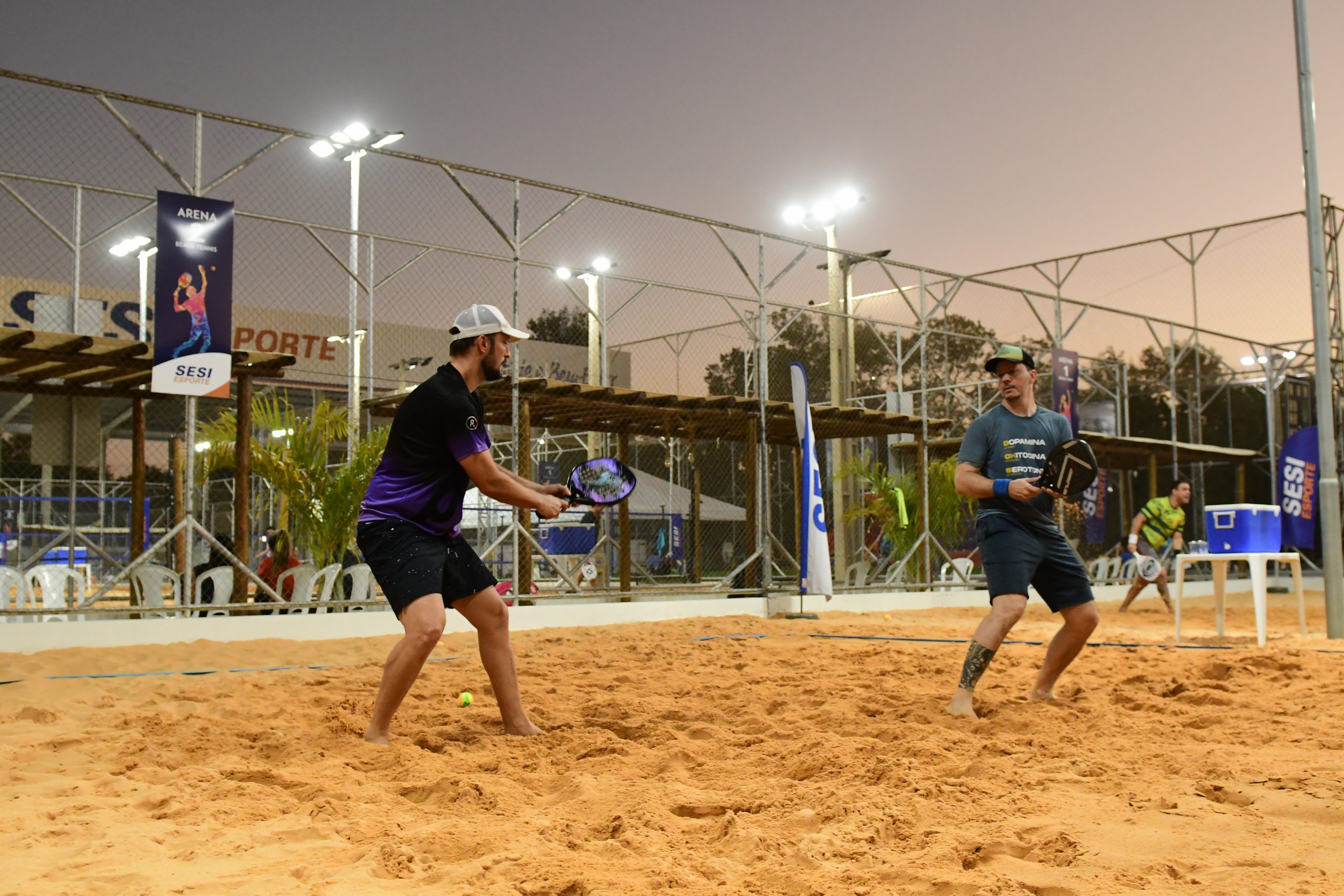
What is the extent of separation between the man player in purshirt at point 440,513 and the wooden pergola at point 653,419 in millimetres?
5276

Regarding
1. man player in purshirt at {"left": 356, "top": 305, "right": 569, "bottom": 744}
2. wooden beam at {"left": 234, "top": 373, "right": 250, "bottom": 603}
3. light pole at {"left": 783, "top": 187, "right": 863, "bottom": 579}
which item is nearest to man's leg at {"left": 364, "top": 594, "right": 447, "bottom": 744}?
man player in purshirt at {"left": 356, "top": 305, "right": 569, "bottom": 744}

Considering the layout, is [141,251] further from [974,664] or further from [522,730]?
[974,664]

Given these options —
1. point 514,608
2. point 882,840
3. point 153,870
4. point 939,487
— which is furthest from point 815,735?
point 939,487

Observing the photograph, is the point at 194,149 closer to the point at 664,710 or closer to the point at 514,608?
the point at 514,608

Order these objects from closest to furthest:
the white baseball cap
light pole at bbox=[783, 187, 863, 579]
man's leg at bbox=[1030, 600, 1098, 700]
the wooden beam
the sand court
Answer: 1. the sand court
2. the white baseball cap
3. man's leg at bbox=[1030, 600, 1098, 700]
4. the wooden beam
5. light pole at bbox=[783, 187, 863, 579]

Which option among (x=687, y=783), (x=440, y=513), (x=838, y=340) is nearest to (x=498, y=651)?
(x=440, y=513)

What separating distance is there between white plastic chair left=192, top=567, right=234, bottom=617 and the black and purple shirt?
4.69m

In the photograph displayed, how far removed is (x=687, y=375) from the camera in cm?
1335

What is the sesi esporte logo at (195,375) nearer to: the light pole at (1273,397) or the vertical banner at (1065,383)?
the vertical banner at (1065,383)

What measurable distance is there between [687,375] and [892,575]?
4.00 metres

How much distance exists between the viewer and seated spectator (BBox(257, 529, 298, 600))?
9586 millimetres

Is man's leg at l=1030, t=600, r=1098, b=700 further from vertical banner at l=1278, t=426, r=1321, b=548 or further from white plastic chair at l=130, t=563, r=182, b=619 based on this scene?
vertical banner at l=1278, t=426, r=1321, b=548

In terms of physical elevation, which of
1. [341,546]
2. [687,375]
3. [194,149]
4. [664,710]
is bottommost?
[664,710]

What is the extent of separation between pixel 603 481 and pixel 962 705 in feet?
6.74
